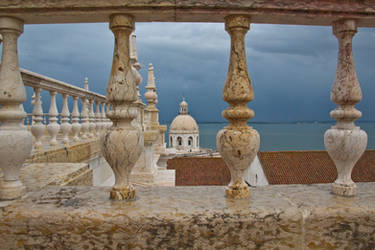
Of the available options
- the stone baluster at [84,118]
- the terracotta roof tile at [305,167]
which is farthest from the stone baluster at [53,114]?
the terracotta roof tile at [305,167]

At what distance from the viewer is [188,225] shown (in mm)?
1669

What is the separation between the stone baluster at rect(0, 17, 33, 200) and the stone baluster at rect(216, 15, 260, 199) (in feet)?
4.40

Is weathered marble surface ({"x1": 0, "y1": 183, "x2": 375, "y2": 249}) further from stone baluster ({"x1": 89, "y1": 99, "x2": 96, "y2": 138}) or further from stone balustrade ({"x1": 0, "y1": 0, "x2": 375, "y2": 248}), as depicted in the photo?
stone baluster ({"x1": 89, "y1": 99, "x2": 96, "y2": 138})

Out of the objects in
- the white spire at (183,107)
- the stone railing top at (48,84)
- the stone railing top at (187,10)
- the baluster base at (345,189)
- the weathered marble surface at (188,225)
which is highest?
the white spire at (183,107)

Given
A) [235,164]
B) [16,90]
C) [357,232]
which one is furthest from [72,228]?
[357,232]

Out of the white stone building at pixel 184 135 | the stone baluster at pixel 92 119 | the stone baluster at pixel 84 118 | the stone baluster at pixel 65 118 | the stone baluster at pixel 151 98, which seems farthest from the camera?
the white stone building at pixel 184 135

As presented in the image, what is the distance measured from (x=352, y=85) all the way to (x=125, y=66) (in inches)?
61.9

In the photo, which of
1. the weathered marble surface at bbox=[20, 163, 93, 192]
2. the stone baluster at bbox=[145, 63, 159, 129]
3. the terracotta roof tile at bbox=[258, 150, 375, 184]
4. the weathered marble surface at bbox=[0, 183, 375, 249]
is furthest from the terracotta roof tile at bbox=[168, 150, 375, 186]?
the weathered marble surface at bbox=[0, 183, 375, 249]

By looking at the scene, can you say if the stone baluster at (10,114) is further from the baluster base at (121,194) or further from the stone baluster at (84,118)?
the stone baluster at (84,118)

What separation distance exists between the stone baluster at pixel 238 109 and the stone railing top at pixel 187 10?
11cm

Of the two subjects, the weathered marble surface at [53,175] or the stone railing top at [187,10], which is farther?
the weathered marble surface at [53,175]

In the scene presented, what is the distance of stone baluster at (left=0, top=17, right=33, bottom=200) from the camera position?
1815 mm

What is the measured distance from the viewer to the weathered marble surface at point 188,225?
166 centimetres

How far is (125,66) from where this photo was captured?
1.86 m
